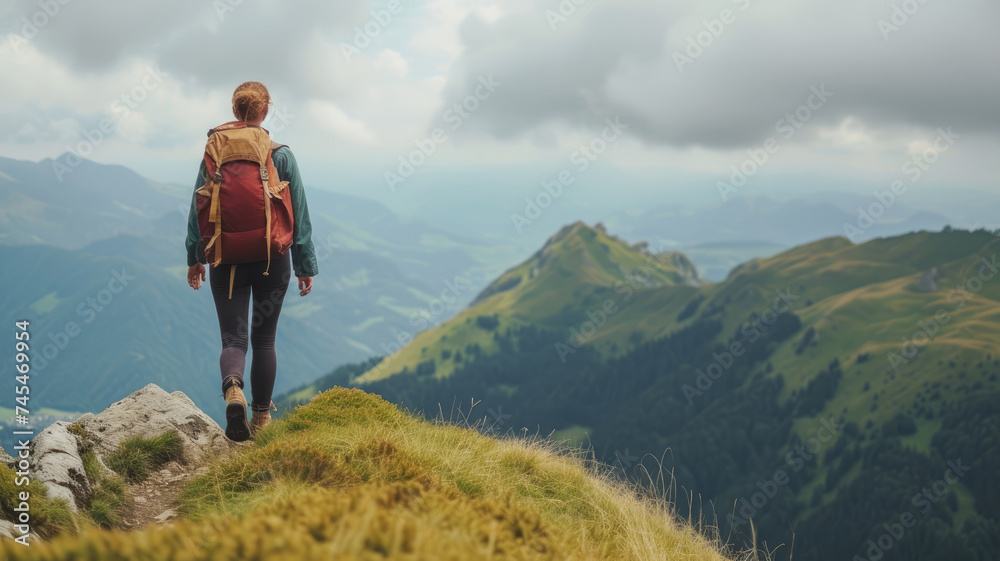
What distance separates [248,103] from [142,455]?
4.57 metres

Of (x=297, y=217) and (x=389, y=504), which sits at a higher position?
(x=297, y=217)

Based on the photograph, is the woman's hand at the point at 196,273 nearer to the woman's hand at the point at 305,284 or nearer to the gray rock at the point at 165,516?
the woman's hand at the point at 305,284

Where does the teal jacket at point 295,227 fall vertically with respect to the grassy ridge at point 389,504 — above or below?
above

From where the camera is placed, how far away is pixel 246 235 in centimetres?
744

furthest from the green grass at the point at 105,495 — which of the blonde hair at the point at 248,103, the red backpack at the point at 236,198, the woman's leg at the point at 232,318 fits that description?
the blonde hair at the point at 248,103

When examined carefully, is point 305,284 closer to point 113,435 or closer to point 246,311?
point 246,311

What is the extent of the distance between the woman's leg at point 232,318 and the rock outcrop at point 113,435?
4.81ft

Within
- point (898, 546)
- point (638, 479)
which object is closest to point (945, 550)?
point (898, 546)

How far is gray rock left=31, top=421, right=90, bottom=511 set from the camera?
6.39 m

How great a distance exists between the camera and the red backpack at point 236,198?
7.34m

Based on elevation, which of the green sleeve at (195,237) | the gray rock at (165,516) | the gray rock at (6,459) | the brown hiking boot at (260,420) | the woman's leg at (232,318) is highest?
the green sleeve at (195,237)

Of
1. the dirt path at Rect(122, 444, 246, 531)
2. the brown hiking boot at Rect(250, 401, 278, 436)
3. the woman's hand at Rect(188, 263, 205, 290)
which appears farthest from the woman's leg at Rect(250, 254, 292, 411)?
the dirt path at Rect(122, 444, 246, 531)

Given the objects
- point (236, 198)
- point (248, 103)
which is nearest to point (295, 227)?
point (236, 198)

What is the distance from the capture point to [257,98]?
26.0 feet
